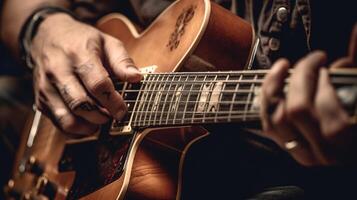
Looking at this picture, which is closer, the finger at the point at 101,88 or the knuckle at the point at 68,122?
the finger at the point at 101,88

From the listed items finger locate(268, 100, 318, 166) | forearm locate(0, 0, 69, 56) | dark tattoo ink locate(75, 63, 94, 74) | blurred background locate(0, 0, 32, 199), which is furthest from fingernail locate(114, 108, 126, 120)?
blurred background locate(0, 0, 32, 199)

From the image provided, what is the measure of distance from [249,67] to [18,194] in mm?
706

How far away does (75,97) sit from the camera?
0.99 metres

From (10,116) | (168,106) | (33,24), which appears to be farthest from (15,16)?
(168,106)

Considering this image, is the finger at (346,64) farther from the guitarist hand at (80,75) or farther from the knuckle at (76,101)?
the knuckle at (76,101)

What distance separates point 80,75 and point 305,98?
55cm

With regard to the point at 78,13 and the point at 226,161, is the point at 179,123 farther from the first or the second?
the point at 78,13

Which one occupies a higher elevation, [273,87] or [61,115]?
[273,87]

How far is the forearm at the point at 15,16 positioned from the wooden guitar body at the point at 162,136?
0.41 m

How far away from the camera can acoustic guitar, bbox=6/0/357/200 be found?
729 mm

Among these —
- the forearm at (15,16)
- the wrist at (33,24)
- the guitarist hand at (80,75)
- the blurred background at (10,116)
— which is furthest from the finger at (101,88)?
the blurred background at (10,116)

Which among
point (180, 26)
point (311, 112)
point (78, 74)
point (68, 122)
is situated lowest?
point (68, 122)

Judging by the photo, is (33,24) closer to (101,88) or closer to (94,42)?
(94,42)

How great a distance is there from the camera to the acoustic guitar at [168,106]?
729 millimetres
